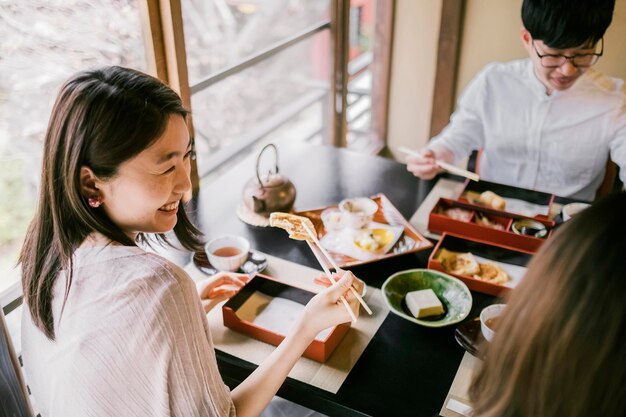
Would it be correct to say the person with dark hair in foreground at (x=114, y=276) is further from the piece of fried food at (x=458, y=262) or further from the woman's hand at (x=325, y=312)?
the piece of fried food at (x=458, y=262)

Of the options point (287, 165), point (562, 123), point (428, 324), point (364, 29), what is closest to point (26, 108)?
point (287, 165)

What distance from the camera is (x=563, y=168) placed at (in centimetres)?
252

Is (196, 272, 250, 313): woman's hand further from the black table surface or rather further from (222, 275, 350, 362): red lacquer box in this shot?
the black table surface

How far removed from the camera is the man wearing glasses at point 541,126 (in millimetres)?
2264

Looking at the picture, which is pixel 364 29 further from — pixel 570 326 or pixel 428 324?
pixel 570 326

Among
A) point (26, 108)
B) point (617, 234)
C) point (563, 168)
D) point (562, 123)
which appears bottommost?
point (563, 168)

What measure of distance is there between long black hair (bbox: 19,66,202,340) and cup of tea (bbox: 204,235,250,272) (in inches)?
20.3

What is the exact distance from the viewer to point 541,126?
2506 millimetres

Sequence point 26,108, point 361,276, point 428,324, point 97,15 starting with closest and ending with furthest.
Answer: point 428,324, point 361,276, point 26,108, point 97,15

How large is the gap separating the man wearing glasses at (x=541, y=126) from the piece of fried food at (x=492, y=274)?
0.64 m

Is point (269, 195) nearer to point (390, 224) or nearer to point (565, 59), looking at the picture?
point (390, 224)

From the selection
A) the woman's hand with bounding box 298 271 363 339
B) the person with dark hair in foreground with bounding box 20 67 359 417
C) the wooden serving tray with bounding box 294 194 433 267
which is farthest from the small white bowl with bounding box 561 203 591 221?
the person with dark hair in foreground with bounding box 20 67 359 417

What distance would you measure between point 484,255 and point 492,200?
338mm

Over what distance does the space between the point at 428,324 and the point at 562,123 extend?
1470 millimetres
